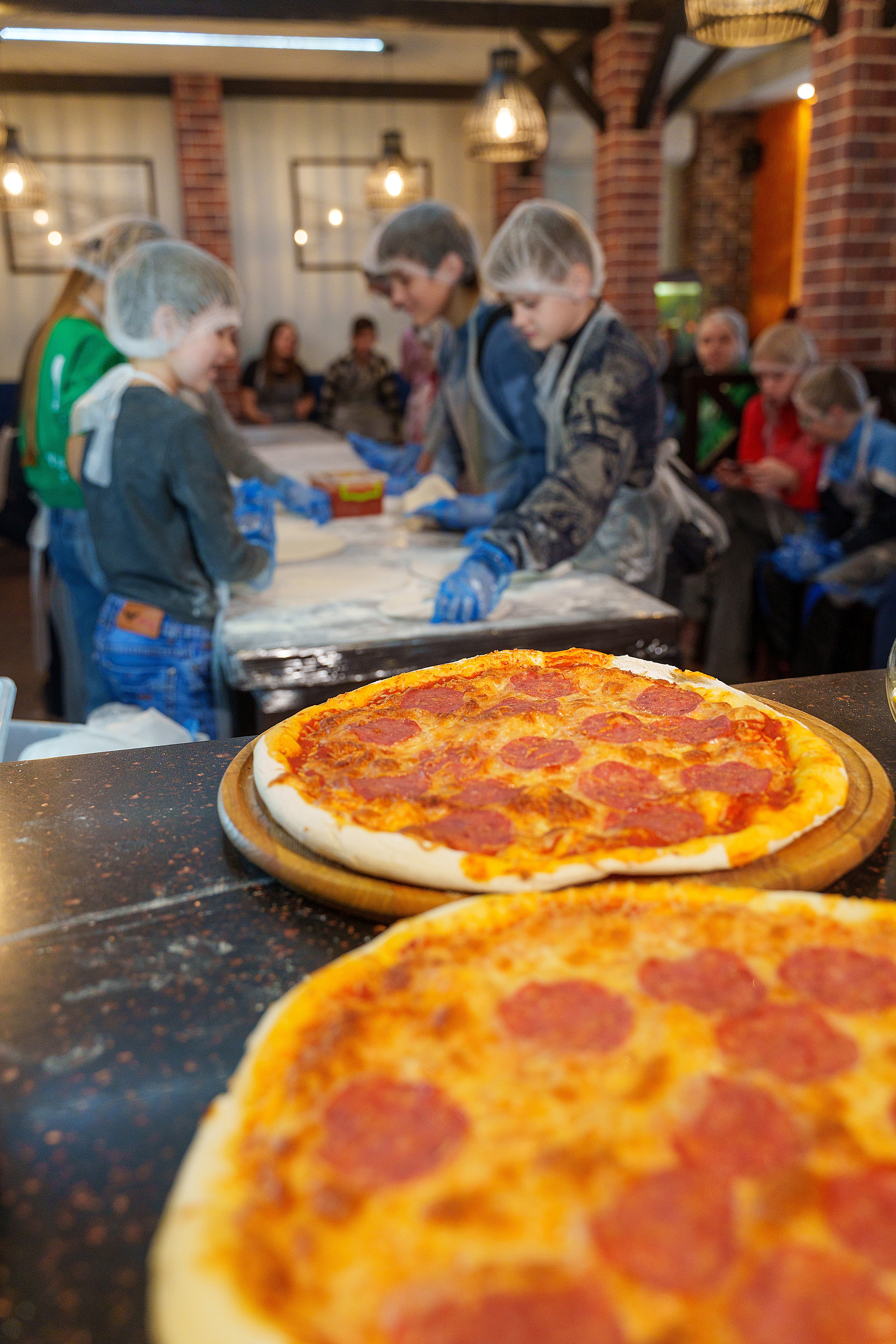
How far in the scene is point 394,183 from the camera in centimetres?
718

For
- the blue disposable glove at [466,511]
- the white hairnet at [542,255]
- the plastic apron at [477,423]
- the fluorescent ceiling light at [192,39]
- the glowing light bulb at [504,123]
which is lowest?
the blue disposable glove at [466,511]

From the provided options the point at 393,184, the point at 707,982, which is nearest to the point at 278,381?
the point at 393,184

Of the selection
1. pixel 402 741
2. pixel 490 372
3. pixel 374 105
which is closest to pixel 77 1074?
pixel 402 741

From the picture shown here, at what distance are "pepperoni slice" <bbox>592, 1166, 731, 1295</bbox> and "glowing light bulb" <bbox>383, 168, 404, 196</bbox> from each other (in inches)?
299

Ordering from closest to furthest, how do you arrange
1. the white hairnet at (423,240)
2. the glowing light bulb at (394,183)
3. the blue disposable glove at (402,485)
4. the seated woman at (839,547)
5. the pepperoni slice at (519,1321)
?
the pepperoni slice at (519,1321), the white hairnet at (423,240), the seated woman at (839,547), the blue disposable glove at (402,485), the glowing light bulb at (394,183)

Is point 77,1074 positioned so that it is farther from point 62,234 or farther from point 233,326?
point 62,234

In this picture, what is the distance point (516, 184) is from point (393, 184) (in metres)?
3.18

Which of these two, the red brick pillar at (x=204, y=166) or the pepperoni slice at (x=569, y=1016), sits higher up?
Answer: the red brick pillar at (x=204, y=166)

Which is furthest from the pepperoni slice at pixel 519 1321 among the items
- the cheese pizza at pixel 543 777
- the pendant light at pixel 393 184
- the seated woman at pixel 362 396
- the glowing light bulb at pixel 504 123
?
the seated woman at pixel 362 396

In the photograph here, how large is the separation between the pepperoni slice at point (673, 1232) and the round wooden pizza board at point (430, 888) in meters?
0.38

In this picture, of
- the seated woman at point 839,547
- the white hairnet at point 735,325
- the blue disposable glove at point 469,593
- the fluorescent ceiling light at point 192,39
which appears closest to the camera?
the blue disposable glove at point 469,593

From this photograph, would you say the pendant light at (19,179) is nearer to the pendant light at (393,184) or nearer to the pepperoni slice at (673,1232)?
the pendant light at (393,184)

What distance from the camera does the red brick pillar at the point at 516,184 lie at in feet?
32.2

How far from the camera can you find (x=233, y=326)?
8.92 ft
